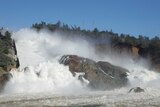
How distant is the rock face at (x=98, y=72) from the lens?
77.6 m

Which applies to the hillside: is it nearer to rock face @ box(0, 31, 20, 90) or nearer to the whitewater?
the whitewater

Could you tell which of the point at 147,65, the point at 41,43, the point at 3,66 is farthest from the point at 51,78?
the point at 147,65

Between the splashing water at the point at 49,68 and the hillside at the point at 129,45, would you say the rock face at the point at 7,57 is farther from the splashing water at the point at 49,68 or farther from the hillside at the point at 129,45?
the hillside at the point at 129,45

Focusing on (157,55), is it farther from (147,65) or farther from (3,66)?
(3,66)

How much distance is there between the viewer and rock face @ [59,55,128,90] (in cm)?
7762

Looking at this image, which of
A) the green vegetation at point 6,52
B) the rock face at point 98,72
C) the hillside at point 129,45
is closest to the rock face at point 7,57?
the green vegetation at point 6,52

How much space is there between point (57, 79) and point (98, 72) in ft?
24.4

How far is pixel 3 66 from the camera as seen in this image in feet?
275

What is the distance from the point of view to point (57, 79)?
78.8 metres

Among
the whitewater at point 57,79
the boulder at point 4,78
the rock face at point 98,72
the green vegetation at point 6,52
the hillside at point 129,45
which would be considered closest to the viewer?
the whitewater at point 57,79

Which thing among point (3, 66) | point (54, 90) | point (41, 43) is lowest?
point (54, 90)

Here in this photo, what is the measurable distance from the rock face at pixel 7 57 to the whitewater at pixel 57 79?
109 centimetres

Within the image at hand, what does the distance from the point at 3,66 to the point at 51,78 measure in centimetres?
Answer: 1057

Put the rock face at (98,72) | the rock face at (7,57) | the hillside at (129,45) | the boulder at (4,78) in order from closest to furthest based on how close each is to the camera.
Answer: the boulder at (4,78) < the rock face at (7,57) < the rock face at (98,72) < the hillside at (129,45)
